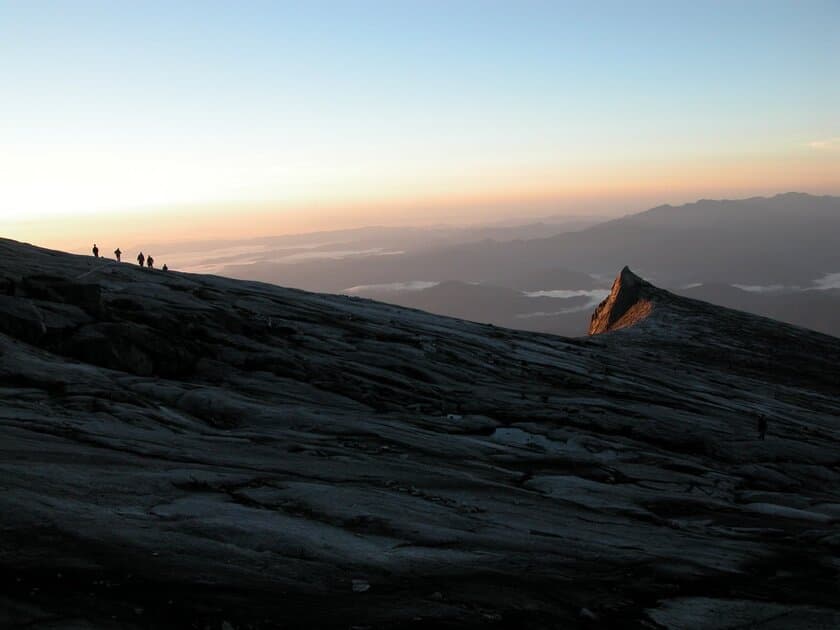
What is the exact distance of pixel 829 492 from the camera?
36562 mm

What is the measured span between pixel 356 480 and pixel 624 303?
334 feet

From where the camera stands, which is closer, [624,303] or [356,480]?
[356,480]

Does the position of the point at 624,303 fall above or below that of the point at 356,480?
above

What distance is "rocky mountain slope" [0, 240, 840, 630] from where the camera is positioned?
50.4 feet

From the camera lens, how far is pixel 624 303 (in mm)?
118688

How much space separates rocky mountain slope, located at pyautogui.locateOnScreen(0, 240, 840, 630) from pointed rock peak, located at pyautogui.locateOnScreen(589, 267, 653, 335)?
56.7 meters

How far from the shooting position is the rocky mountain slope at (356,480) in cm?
1536

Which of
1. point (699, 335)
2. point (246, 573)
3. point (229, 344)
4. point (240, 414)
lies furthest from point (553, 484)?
point (699, 335)

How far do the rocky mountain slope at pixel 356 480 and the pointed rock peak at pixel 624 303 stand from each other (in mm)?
56740

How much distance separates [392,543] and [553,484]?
38.5 feet

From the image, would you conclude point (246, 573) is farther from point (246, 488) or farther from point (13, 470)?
point (13, 470)

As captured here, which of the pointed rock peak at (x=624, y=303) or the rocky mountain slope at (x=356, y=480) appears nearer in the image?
the rocky mountain slope at (x=356, y=480)

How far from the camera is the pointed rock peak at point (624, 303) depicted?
376ft

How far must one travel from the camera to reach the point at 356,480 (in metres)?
24.1
